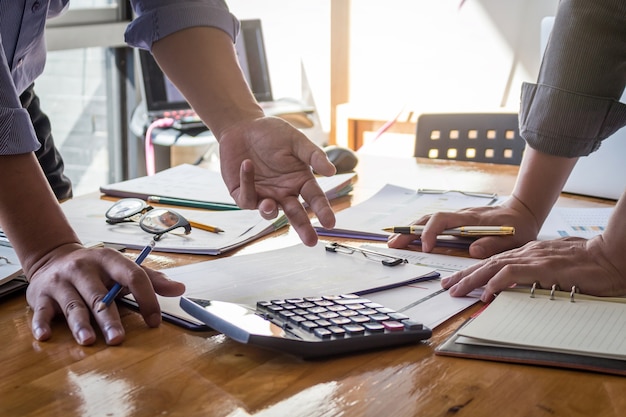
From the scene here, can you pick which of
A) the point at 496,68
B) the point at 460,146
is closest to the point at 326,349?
the point at 460,146

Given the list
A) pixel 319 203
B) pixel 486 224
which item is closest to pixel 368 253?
pixel 319 203

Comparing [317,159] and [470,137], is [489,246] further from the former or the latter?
[470,137]

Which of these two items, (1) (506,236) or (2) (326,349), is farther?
(1) (506,236)

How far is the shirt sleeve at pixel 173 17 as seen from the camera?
1395 millimetres

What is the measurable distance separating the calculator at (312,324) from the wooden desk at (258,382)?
0.05 feet

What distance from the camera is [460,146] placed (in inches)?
90.2

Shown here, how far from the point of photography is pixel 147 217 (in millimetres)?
1422

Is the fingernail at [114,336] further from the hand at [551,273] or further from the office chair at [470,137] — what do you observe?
the office chair at [470,137]

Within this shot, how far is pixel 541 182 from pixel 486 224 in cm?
14

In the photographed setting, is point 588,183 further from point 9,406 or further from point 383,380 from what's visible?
point 9,406

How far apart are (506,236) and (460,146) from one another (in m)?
1.01

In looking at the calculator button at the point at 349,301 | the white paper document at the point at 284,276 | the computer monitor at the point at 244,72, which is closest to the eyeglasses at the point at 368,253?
the white paper document at the point at 284,276

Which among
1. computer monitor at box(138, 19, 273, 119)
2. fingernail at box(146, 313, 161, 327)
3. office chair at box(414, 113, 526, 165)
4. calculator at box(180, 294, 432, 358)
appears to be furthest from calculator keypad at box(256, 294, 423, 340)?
computer monitor at box(138, 19, 273, 119)

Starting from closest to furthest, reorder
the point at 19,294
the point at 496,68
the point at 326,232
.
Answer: the point at 19,294 < the point at 326,232 < the point at 496,68
